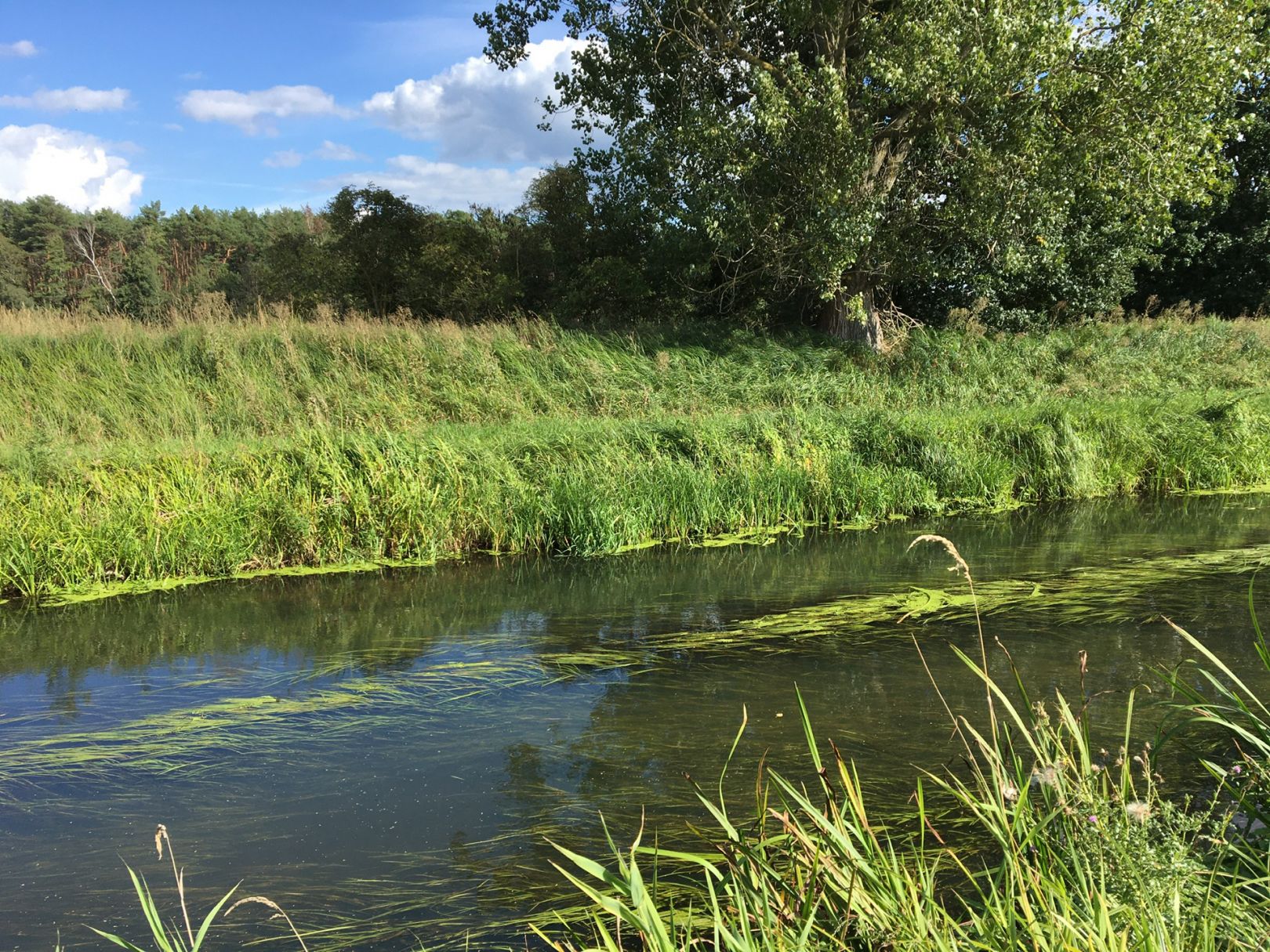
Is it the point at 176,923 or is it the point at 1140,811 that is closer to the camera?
the point at 1140,811

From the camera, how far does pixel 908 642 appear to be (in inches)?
258

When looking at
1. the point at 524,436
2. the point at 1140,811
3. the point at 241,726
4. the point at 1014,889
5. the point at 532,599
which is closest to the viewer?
the point at 1140,811

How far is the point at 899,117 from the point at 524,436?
9677 millimetres

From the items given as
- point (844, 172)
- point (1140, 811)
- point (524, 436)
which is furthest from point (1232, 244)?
point (1140, 811)

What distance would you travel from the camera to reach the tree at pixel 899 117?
1409 cm

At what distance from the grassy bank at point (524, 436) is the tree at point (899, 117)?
2517 mm

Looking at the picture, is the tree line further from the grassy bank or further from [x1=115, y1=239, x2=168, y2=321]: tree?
[x1=115, y1=239, x2=168, y2=321]: tree

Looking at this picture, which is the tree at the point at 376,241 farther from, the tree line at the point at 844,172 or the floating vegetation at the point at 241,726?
the floating vegetation at the point at 241,726

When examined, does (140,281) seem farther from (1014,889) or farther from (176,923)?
(1014,889)

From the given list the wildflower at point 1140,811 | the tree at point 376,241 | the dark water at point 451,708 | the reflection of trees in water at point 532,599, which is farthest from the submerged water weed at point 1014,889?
the tree at point 376,241

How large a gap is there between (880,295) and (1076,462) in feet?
27.8

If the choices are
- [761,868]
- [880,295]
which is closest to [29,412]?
[761,868]

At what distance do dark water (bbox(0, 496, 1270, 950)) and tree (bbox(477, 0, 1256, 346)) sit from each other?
7.93 meters

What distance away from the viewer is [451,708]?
5.52 m
